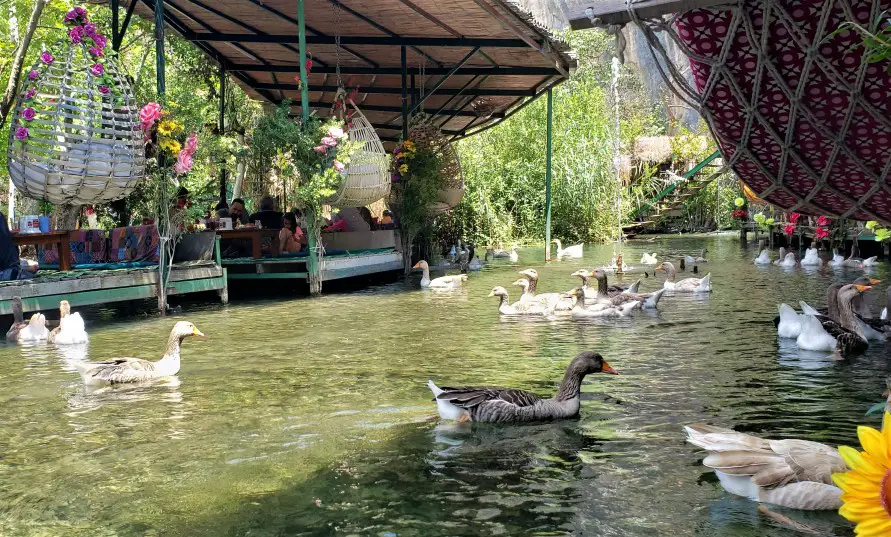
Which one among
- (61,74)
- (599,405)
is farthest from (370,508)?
(61,74)

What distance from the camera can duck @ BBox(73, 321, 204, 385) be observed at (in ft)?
26.5

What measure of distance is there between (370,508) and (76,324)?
23.1 ft

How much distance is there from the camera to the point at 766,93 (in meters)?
5.05

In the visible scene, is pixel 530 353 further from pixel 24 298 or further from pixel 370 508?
pixel 24 298

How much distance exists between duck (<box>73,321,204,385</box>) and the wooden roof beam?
5.25m

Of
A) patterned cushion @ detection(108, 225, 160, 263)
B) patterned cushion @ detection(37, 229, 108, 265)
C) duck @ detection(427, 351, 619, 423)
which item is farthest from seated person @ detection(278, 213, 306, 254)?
duck @ detection(427, 351, 619, 423)

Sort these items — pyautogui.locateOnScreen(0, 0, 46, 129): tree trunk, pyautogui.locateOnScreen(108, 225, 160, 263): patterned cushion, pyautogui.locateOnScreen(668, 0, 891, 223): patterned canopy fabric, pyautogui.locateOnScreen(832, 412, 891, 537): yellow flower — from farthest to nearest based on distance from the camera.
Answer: pyautogui.locateOnScreen(0, 0, 46, 129): tree trunk < pyautogui.locateOnScreen(108, 225, 160, 263): patterned cushion < pyautogui.locateOnScreen(668, 0, 891, 223): patterned canopy fabric < pyautogui.locateOnScreen(832, 412, 891, 537): yellow flower

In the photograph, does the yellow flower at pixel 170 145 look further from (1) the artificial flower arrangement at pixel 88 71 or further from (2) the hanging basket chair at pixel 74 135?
(1) the artificial flower arrangement at pixel 88 71

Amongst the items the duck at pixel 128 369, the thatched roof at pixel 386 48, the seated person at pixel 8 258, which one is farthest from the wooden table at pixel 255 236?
the duck at pixel 128 369

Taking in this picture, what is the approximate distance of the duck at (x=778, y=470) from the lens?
470 centimetres

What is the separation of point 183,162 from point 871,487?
12545 millimetres

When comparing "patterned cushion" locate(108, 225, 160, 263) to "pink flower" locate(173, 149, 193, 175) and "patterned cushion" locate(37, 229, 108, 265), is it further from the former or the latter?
"pink flower" locate(173, 149, 193, 175)

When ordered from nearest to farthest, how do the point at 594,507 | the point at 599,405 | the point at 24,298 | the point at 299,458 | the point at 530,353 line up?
the point at 594,507, the point at 299,458, the point at 599,405, the point at 530,353, the point at 24,298

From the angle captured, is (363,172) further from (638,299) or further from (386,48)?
(638,299)
